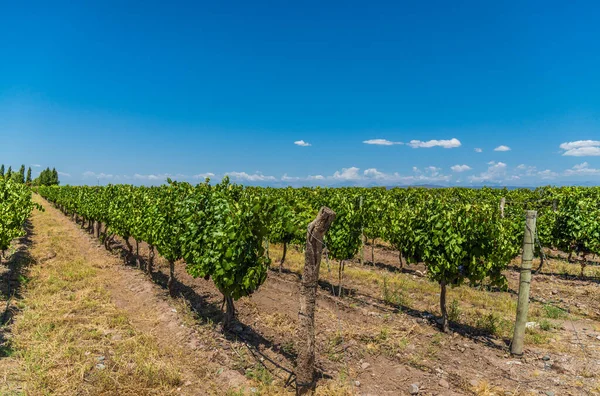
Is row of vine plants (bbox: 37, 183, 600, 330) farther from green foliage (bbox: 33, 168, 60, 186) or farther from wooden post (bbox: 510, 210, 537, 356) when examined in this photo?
green foliage (bbox: 33, 168, 60, 186)

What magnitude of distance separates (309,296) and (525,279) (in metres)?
4.85

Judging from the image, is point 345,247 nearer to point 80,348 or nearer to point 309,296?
point 309,296

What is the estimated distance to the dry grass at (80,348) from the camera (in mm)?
5793

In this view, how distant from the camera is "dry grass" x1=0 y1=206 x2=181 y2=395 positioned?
579 centimetres

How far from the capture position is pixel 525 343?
8.04 m

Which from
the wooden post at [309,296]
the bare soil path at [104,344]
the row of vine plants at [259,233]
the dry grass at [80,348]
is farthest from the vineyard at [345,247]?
the dry grass at [80,348]

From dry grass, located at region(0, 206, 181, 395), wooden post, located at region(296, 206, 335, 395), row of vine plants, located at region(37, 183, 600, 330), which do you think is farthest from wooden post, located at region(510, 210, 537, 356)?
dry grass, located at region(0, 206, 181, 395)

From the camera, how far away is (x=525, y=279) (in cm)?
720

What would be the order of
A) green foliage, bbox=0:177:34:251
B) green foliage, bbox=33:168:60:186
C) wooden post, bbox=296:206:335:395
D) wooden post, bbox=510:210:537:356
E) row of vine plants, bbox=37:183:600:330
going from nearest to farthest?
wooden post, bbox=296:206:335:395
wooden post, bbox=510:210:537:356
row of vine plants, bbox=37:183:600:330
green foliage, bbox=0:177:34:251
green foliage, bbox=33:168:60:186

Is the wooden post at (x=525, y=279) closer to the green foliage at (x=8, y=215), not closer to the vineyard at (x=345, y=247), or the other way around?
the vineyard at (x=345, y=247)

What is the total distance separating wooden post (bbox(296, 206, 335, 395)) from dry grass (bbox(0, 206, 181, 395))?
228cm

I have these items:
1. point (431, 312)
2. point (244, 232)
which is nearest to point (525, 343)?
point (431, 312)

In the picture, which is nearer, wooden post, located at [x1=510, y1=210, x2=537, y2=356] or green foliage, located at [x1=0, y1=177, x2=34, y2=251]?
wooden post, located at [x1=510, y1=210, x2=537, y2=356]

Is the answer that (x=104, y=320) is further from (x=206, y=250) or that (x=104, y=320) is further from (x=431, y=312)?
(x=431, y=312)
